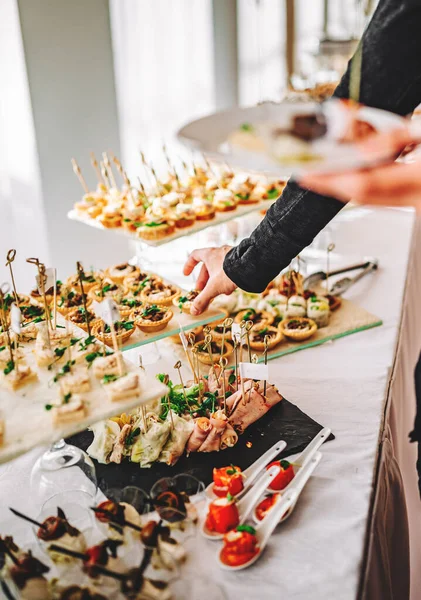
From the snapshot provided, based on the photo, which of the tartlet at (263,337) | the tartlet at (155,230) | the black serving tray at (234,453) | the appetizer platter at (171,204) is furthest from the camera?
the appetizer platter at (171,204)

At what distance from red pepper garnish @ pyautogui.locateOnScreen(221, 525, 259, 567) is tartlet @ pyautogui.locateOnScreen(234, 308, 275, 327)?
3.22 feet

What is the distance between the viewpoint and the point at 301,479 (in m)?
1.38

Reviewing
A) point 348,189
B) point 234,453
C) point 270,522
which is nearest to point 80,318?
point 234,453

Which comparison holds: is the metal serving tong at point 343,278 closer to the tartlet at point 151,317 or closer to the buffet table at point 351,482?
the buffet table at point 351,482

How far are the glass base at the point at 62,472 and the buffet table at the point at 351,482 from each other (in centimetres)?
4

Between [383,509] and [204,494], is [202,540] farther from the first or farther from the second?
[383,509]

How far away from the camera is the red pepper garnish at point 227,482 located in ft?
4.44

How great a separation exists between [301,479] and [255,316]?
0.88m

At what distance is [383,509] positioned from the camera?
1.44m

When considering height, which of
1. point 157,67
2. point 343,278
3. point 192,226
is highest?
point 157,67

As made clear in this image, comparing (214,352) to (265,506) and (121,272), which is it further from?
(265,506)

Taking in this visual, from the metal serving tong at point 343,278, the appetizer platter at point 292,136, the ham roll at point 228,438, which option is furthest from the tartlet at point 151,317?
the appetizer platter at point 292,136

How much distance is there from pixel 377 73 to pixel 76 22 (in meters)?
2.90

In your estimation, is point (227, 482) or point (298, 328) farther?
point (298, 328)
